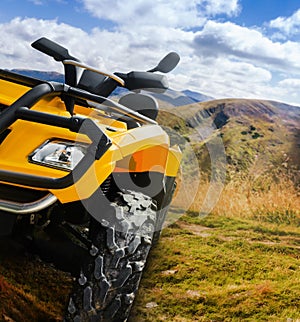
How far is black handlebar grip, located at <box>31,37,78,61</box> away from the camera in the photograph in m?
4.27

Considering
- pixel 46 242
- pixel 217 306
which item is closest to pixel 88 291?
pixel 46 242

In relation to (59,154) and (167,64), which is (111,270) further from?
(167,64)

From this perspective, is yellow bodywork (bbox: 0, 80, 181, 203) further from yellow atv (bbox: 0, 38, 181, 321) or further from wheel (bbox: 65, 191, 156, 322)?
wheel (bbox: 65, 191, 156, 322)

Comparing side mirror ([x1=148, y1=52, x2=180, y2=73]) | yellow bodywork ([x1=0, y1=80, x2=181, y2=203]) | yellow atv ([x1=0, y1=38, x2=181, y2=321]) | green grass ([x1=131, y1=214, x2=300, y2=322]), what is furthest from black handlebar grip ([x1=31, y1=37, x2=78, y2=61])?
green grass ([x1=131, y1=214, x2=300, y2=322])

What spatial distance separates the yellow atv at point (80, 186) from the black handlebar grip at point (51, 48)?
3.66ft

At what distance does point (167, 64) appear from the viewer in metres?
4.27

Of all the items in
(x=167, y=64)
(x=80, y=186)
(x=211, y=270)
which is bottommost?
(x=211, y=270)

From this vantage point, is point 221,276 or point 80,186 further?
point 221,276

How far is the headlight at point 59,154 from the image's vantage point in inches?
112

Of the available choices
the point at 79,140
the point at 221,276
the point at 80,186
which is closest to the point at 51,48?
the point at 79,140

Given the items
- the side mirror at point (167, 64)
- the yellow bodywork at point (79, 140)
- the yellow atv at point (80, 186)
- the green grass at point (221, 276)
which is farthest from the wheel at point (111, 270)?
the side mirror at point (167, 64)

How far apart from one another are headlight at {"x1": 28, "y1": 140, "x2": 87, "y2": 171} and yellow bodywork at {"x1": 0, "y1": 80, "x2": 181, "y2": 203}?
1.2 inches

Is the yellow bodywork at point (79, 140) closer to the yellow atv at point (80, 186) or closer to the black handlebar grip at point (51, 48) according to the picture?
the yellow atv at point (80, 186)

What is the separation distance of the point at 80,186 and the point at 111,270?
517 mm
